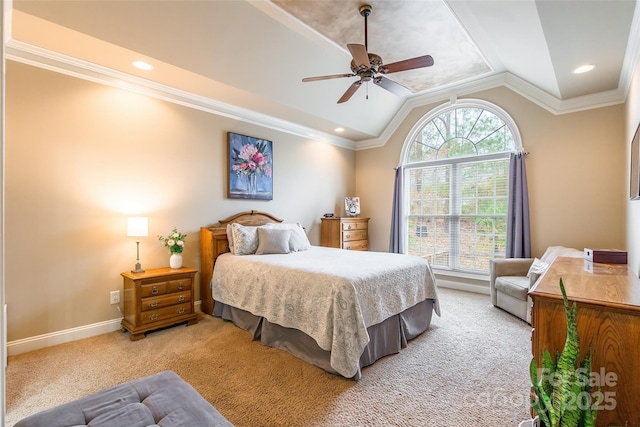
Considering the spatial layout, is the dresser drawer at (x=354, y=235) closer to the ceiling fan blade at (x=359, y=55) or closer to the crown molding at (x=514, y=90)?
the crown molding at (x=514, y=90)

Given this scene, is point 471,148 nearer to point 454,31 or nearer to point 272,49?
point 454,31

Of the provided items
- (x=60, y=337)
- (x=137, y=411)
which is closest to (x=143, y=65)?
(x=60, y=337)

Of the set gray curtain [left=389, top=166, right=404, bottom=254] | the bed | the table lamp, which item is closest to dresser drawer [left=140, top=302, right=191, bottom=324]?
the bed

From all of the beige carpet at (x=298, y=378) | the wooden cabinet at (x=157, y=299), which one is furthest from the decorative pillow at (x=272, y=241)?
the beige carpet at (x=298, y=378)

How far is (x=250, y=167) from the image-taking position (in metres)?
4.43

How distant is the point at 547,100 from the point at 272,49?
3.71m

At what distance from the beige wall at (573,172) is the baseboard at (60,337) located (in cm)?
545

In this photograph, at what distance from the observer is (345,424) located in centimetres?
182

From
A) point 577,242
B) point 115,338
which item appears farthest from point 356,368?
point 577,242

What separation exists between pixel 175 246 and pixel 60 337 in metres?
1.31

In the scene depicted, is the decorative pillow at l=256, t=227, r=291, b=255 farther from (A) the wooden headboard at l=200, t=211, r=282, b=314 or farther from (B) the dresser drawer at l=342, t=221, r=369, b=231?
(B) the dresser drawer at l=342, t=221, r=369, b=231

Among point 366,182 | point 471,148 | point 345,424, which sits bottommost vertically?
point 345,424

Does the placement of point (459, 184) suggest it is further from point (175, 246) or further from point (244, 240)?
point (175, 246)

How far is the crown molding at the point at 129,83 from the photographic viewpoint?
2707 millimetres
